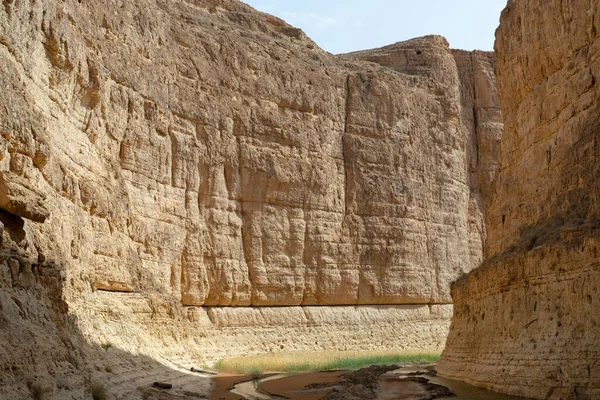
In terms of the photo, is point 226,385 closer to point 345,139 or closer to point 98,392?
point 98,392

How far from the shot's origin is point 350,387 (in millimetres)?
18312

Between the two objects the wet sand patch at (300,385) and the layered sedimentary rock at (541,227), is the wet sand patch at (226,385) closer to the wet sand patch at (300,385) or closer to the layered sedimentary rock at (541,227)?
the wet sand patch at (300,385)

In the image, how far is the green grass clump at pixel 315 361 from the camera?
1027 inches

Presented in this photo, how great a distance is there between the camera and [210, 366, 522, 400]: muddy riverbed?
1638 centimetres

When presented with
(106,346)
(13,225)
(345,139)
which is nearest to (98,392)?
(13,225)

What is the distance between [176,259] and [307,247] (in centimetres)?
869

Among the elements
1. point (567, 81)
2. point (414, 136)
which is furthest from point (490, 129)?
point (567, 81)

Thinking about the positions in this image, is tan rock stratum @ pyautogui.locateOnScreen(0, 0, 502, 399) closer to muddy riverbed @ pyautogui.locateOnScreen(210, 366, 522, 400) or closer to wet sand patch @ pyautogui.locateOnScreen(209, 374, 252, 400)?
wet sand patch @ pyautogui.locateOnScreen(209, 374, 252, 400)

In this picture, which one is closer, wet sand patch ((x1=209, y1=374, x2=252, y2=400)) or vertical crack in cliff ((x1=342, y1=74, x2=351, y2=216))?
wet sand patch ((x1=209, y1=374, x2=252, y2=400))

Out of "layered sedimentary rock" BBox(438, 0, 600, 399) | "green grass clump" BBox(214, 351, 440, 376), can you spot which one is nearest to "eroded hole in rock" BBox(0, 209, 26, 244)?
"layered sedimentary rock" BBox(438, 0, 600, 399)

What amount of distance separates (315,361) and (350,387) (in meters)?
11.7

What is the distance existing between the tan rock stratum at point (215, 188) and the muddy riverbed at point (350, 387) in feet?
8.37

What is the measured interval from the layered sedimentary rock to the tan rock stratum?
8.76 meters

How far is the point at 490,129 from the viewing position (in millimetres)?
52562
